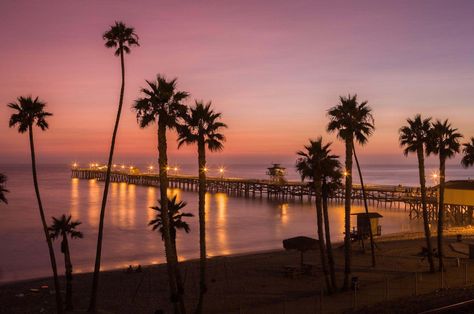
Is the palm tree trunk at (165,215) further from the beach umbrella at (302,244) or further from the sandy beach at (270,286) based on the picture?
the beach umbrella at (302,244)

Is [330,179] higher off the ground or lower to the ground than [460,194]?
higher

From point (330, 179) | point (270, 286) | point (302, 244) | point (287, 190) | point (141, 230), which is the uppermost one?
point (330, 179)

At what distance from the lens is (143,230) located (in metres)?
61.5

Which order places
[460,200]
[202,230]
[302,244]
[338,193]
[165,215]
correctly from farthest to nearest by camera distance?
[338,193] < [460,200] < [302,244] < [202,230] < [165,215]

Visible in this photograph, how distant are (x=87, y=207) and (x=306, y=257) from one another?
6716cm

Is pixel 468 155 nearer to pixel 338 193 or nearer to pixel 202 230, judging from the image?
pixel 202 230

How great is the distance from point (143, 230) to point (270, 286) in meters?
37.6

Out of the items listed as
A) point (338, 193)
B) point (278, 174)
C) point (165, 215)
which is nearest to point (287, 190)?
point (278, 174)

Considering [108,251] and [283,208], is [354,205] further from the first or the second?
[108,251]

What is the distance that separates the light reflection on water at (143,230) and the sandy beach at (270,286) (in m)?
9.39

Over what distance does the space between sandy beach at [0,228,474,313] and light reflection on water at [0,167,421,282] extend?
9.39 m

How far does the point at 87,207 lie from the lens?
93062 mm

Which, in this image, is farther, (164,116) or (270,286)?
(270,286)

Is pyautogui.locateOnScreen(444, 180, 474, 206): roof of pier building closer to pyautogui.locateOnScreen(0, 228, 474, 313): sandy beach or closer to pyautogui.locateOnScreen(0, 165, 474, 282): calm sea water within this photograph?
pyautogui.locateOnScreen(0, 165, 474, 282): calm sea water
